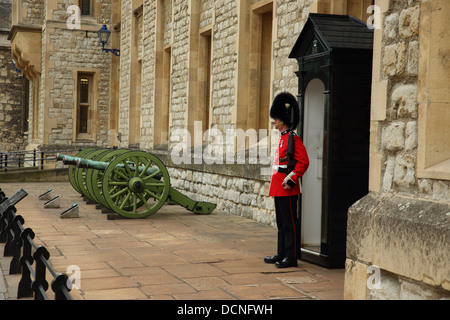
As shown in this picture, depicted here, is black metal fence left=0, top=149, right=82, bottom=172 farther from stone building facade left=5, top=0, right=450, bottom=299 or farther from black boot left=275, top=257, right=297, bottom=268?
black boot left=275, top=257, right=297, bottom=268

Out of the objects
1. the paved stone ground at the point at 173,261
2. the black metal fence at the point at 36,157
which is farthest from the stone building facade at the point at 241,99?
the paved stone ground at the point at 173,261

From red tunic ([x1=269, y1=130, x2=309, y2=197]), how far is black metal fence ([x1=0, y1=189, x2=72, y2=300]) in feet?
6.77

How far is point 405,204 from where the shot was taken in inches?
143

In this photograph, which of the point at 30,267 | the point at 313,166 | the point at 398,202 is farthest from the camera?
the point at 313,166

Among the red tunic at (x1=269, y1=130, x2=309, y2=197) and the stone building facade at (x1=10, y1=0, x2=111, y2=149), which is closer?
the red tunic at (x1=269, y1=130, x2=309, y2=197)

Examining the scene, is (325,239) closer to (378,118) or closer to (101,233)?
(378,118)

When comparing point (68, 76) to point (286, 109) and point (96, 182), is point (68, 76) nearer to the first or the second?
point (96, 182)

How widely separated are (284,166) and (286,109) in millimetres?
529

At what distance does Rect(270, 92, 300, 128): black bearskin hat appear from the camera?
545 cm

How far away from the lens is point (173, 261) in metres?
5.64

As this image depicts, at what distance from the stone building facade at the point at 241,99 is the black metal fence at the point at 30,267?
1.92 metres

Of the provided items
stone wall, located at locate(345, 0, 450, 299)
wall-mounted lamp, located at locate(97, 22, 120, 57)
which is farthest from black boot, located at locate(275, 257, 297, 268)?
wall-mounted lamp, located at locate(97, 22, 120, 57)

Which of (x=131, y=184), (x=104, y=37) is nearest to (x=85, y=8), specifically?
(x=104, y=37)

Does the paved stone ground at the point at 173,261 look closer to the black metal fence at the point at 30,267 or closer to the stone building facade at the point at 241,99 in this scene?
the black metal fence at the point at 30,267
